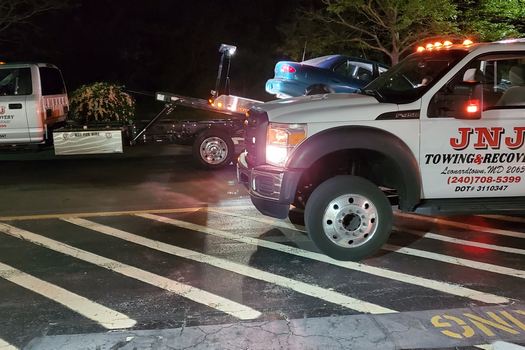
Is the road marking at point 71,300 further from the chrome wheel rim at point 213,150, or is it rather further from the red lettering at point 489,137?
the chrome wheel rim at point 213,150

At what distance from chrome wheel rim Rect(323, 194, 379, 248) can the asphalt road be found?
0.29 meters

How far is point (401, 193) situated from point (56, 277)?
3.26m

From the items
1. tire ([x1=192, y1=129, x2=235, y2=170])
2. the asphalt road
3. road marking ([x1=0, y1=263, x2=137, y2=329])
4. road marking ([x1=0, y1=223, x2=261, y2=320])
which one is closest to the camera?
the asphalt road

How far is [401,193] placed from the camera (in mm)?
5340

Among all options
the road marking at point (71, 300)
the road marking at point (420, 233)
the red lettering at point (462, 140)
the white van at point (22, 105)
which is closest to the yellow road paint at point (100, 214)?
the road marking at point (420, 233)

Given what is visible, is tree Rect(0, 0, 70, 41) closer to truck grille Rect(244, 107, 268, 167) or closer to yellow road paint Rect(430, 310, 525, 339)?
truck grille Rect(244, 107, 268, 167)

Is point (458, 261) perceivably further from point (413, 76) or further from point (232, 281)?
point (232, 281)

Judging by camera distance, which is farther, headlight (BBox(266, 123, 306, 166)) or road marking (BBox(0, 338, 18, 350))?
headlight (BBox(266, 123, 306, 166))

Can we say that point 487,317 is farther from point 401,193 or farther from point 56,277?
point 56,277

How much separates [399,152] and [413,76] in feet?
4.16

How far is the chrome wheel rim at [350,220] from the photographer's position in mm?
5215

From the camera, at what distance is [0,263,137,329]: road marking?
13.8 ft

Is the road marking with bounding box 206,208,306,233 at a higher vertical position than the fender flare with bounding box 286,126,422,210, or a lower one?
lower

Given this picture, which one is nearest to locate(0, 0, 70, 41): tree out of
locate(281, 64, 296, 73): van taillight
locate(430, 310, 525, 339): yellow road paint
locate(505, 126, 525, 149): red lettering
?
locate(281, 64, 296, 73): van taillight
